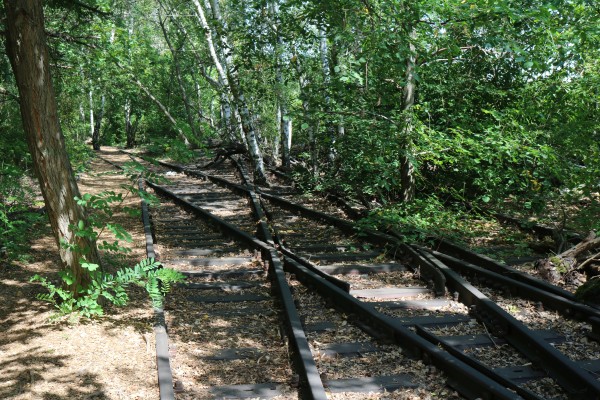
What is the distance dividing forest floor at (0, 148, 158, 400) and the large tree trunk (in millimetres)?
506

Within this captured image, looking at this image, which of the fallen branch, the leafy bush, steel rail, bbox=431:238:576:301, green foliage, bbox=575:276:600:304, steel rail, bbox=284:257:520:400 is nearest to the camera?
steel rail, bbox=284:257:520:400

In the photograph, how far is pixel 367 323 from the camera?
215 inches

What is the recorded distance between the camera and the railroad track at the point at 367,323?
4.36m

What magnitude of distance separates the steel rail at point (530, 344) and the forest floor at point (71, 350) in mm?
3439

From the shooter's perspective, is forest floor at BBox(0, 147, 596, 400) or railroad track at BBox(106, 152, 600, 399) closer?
forest floor at BBox(0, 147, 596, 400)

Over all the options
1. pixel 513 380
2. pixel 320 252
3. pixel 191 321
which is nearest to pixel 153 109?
pixel 320 252

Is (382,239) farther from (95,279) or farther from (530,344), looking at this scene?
(95,279)

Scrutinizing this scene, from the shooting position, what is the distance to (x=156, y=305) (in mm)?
5324

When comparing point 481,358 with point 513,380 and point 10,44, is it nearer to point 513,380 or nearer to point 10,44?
point 513,380

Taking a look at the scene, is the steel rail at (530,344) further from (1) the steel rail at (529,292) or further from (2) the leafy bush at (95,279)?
(2) the leafy bush at (95,279)

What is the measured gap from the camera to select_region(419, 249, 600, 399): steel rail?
4.14 metres

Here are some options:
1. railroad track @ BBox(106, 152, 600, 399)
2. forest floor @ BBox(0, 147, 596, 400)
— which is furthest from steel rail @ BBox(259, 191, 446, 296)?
forest floor @ BBox(0, 147, 596, 400)

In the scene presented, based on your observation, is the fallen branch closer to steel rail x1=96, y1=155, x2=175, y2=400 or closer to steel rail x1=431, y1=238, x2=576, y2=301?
steel rail x1=431, y1=238, x2=576, y2=301

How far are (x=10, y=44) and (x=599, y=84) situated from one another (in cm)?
901
